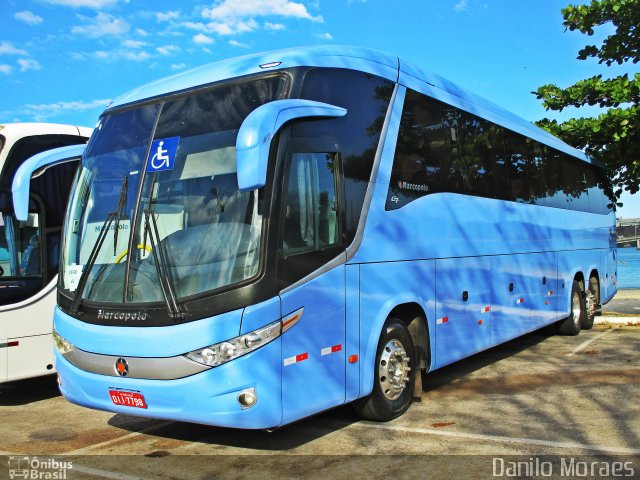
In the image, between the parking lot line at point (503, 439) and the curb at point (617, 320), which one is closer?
the parking lot line at point (503, 439)

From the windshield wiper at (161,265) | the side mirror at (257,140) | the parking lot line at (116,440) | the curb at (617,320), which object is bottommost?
the parking lot line at (116,440)

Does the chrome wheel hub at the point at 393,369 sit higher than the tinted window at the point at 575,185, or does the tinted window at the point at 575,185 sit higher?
the tinted window at the point at 575,185

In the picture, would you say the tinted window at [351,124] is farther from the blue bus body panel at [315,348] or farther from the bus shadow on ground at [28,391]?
the bus shadow on ground at [28,391]

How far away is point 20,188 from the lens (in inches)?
257

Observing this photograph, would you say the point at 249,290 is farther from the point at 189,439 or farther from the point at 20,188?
the point at 20,188

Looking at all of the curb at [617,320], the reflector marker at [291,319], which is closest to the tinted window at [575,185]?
the curb at [617,320]

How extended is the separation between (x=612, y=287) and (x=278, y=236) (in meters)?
13.2

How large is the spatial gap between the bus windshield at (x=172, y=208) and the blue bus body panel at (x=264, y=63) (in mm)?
197

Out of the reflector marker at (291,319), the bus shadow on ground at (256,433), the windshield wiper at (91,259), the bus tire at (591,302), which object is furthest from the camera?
the bus tire at (591,302)

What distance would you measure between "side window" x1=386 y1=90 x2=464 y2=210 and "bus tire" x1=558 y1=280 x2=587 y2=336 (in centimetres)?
601

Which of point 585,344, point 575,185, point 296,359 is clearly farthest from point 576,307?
point 296,359

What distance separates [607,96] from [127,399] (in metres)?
13.0

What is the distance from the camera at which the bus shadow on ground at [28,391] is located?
8398 mm

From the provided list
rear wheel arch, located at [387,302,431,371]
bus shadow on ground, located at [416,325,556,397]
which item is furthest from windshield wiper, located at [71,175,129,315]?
bus shadow on ground, located at [416,325,556,397]
